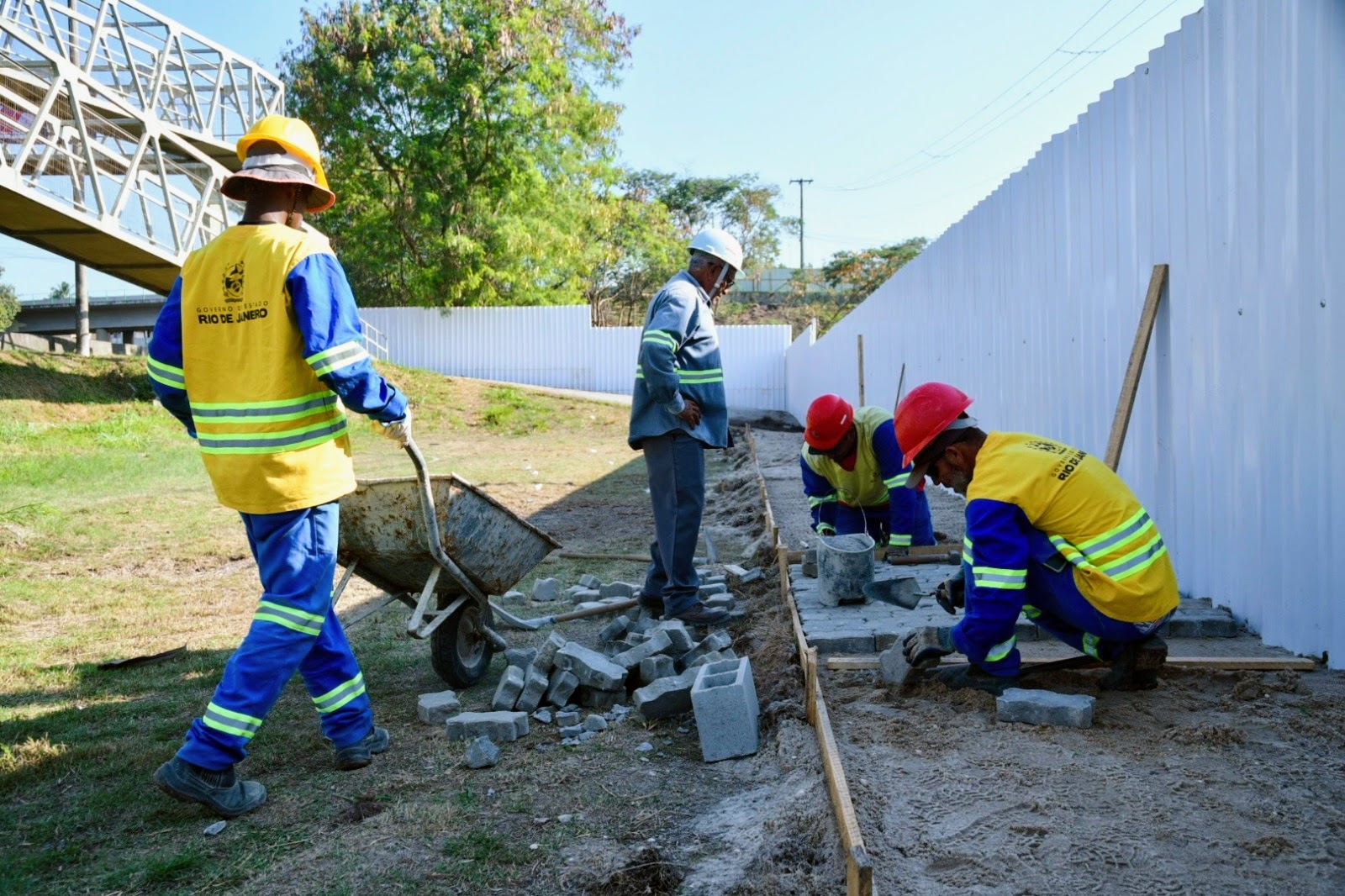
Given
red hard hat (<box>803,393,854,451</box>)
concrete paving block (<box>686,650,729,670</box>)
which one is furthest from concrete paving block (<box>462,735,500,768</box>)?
red hard hat (<box>803,393,854,451</box>)

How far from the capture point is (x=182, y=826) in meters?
3.28

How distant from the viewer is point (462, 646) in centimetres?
477

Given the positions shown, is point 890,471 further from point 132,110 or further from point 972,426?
point 132,110

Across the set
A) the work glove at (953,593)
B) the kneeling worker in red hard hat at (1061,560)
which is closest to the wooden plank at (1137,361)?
the work glove at (953,593)

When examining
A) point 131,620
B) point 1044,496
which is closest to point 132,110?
point 131,620

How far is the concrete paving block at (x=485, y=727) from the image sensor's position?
4000 mm

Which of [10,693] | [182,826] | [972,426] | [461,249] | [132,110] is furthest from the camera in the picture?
[461,249]

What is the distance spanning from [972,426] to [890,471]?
Result: 2213mm

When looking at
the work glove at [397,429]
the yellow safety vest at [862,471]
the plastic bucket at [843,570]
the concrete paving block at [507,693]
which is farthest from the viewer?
the yellow safety vest at [862,471]

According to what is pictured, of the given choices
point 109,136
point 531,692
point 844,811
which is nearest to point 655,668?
point 531,692

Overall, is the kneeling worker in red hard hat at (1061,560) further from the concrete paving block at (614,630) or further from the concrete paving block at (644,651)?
the concrete paving block at (614,630)

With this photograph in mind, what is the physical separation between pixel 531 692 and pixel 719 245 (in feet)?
8.71

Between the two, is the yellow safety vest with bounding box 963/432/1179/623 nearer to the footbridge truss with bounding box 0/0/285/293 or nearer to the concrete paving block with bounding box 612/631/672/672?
the concrete paving block with bounding box 612/631/672/672

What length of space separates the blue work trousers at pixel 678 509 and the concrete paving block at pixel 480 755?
6.06 feet
